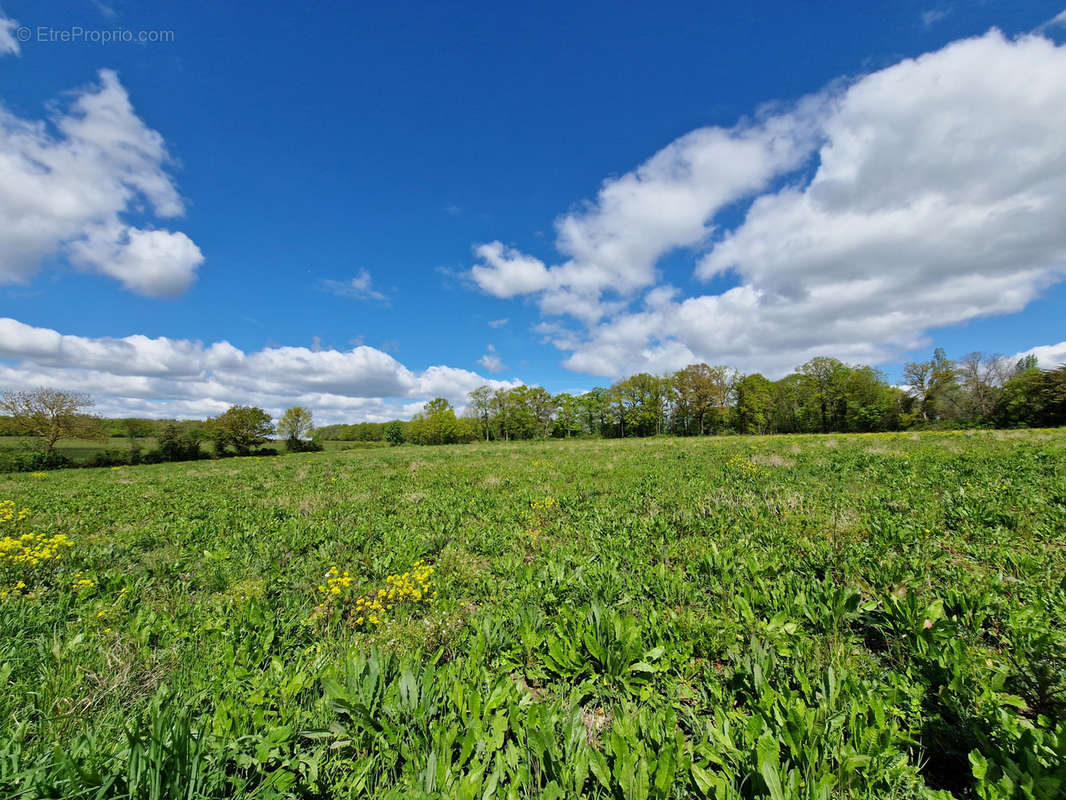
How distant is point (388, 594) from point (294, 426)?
79.9 m

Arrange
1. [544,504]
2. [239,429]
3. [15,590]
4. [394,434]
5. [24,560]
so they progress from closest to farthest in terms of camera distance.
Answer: [15,590] < [24,560] < [544,504] < [239,429] < [394,434]

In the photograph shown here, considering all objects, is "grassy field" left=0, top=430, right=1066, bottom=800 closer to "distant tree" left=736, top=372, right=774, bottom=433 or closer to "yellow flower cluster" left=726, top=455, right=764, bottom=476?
"yellow flower cluster" left=726, top=455, right=764, bottom=476

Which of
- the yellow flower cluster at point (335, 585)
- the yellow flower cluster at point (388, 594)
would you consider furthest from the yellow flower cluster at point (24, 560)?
the yellow flower cluster at point (388, 594)

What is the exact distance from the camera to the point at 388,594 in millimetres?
4473

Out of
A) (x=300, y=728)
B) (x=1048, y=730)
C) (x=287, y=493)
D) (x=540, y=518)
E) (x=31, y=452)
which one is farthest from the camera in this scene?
(x=31, y=452)

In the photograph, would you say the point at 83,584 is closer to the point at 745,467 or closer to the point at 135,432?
the point at 745,467

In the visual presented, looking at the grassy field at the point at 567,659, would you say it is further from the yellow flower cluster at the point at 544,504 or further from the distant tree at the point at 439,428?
the distant tree at the point at 439,428

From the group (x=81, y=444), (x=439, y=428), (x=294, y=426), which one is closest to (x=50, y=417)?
(x=81, y=444)

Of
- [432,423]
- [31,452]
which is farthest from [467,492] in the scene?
[432,423]

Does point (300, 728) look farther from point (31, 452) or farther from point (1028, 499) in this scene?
point (31, 452)

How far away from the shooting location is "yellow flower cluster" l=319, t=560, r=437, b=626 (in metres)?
4.31

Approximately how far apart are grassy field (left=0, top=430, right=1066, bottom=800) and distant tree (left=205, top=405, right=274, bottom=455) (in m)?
67.1

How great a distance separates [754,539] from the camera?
18.1ft

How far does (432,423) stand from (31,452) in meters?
50.0
